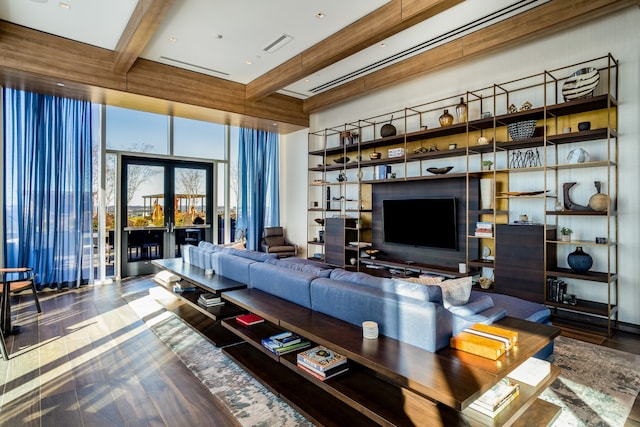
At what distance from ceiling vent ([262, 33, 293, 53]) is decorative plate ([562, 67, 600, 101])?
3.42m

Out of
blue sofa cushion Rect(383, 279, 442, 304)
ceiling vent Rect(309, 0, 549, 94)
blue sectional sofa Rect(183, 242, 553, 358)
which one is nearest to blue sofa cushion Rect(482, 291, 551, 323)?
blue sectional sofa Rect(183, 242, 553, 358)

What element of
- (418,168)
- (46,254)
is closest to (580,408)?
(418,168)

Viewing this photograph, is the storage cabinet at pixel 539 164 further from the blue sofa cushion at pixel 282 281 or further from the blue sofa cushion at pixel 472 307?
the blue sofa cushion at pixel 282 281

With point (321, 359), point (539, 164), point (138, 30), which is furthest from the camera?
point (539, 164)

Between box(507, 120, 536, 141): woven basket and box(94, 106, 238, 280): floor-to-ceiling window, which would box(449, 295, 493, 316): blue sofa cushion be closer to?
box(507, 120, 536, 141): woven basket

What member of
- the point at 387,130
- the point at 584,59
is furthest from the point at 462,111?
the point at 584,59

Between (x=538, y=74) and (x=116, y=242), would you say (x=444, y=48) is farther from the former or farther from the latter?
(x=116, y=242)

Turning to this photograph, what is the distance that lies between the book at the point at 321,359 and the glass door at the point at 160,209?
558 centimetres

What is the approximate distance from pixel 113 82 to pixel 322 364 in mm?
5177

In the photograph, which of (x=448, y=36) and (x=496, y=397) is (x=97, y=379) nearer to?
(x=496, y=397)

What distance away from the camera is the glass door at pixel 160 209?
663 centimetres

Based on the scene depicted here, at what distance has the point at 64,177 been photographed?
5.67 m

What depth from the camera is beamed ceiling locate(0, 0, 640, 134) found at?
392 cm

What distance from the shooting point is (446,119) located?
201 inches
